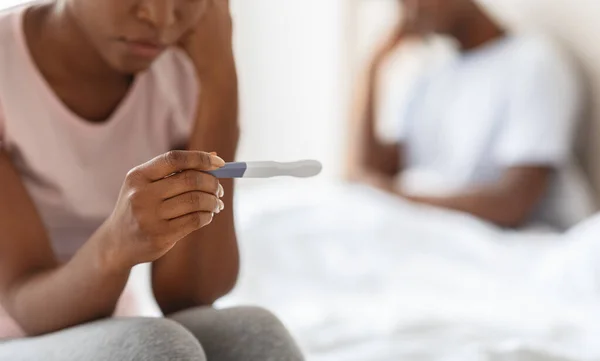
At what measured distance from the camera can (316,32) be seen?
2.16m

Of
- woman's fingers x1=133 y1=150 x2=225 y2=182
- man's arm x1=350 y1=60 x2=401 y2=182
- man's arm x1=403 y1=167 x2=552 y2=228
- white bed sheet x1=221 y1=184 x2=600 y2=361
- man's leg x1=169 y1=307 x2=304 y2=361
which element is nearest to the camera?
woman's fingers x1=133 y1=150 x2=225 y2=182

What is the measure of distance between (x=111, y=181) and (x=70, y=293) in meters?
0.17

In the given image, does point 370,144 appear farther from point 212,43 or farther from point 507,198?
point 212,43

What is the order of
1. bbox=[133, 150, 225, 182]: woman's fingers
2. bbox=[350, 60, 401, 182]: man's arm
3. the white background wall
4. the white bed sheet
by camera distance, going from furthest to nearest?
the white background wall → bbox=[350, 60, 401, 182]: man's arm → the white bed sheet → bbox=[133, 150, 225, 182]: woman's fingers

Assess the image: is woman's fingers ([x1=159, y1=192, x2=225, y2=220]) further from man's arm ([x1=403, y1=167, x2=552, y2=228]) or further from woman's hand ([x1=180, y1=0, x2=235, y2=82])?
man's arm ([x1=403, y1=167, x2=552, y2=228])

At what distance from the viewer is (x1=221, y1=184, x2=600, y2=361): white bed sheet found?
788mm

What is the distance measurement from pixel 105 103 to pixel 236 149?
0.14m

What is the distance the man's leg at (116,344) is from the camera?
1.67 feet

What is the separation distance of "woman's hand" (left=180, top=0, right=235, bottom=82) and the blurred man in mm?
782

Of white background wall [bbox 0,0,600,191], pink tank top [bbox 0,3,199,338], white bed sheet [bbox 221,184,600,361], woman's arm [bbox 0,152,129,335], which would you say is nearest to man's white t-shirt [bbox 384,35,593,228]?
white bed sheet [bbox 221,184,600,361]

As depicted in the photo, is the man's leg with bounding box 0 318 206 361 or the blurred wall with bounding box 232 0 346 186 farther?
the blurred wall with bounding box 232 0 346 186

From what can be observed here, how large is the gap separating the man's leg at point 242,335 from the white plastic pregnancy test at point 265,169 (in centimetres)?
14

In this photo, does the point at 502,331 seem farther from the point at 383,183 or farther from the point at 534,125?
the point at 383,183

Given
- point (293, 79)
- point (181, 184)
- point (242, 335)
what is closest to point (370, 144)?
point (293, 79)
